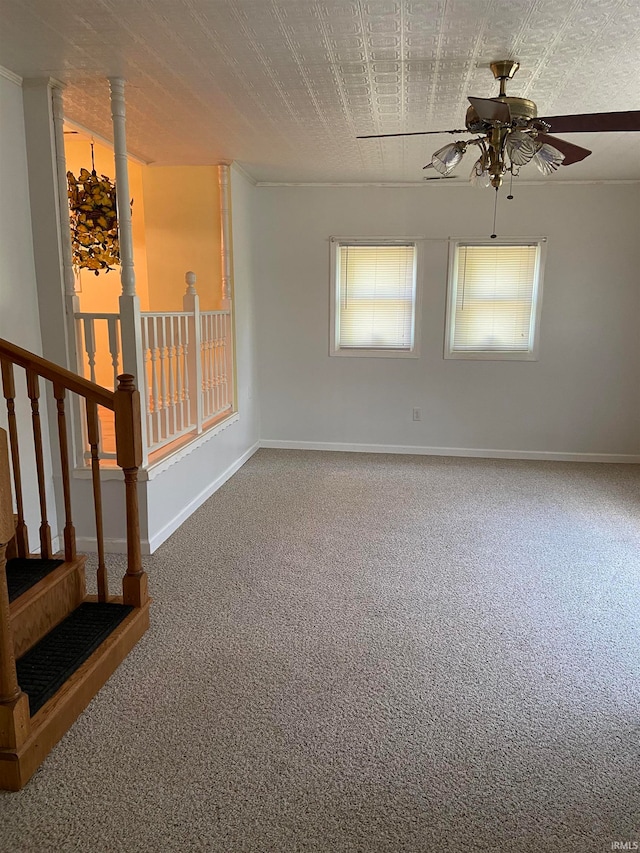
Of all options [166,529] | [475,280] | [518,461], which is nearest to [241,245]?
[475,280]

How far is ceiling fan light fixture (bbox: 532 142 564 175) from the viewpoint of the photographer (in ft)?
8.82

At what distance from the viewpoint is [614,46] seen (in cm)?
259

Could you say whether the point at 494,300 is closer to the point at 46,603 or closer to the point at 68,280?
the point at 68,280

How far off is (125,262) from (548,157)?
2.22 m

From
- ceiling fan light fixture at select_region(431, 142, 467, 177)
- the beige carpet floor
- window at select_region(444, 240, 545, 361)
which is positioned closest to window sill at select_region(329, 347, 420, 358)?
window at select_region(444, 240, 545, 361)

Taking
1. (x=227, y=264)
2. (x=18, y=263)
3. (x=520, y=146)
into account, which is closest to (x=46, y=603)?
(x=18, y=263)

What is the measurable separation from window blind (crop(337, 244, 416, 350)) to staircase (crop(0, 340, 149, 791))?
3.51m

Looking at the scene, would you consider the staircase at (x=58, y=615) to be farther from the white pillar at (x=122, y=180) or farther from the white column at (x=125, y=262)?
the white pillar at (x=122, y=180)

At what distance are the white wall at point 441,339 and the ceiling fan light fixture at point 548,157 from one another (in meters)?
2.55

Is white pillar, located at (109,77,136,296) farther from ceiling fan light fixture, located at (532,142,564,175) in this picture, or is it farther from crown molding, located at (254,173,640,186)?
crown molding, located at (254,173,640,186)

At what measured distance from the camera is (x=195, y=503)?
13.6 feet

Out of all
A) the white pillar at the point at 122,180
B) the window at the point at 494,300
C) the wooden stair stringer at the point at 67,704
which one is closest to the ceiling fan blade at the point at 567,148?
the white pillar at the point at 122,180

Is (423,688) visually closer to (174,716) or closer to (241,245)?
(174,716)

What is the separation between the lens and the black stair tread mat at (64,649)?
1998 millimetres
